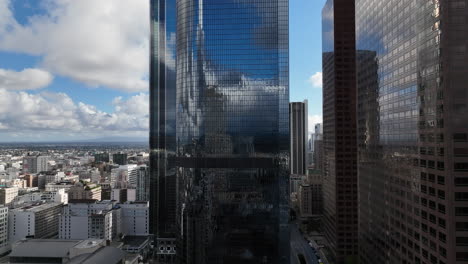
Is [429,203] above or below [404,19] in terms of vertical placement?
below

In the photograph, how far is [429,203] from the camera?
30781mm

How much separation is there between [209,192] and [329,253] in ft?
148

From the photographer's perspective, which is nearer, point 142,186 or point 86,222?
point 86,222

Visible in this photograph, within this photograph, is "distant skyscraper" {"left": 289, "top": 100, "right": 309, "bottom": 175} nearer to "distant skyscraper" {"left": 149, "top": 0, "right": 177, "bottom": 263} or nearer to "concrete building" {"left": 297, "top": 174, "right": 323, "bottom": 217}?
"concrete building" {"left": 297, "top": 174, "right": 323, "bottom": 217}

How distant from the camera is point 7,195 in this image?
120 m

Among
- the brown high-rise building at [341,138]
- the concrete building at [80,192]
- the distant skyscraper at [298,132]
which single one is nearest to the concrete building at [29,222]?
the concrete building at [80,192]

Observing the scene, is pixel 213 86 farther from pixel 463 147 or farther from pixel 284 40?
pixel 463 147

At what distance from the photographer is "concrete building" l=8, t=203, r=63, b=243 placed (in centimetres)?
9312

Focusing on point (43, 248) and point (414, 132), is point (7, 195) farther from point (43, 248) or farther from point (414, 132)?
point (414, 132)

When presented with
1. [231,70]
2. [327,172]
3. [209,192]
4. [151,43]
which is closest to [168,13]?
[151,43]

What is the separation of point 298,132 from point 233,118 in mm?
129374

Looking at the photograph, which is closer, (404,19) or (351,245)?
(404,19)

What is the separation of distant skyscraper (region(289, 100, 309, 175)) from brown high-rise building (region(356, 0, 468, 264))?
5089 inches

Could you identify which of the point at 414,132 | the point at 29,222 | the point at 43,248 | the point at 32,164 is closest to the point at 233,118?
the point at 414,132
